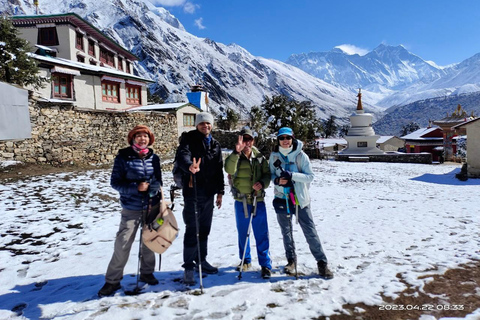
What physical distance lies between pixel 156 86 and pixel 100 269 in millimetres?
145647

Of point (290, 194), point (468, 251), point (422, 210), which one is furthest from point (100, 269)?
point (422, 210)

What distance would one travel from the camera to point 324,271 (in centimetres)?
438

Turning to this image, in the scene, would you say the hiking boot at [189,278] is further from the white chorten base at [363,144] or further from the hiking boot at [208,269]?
the white chorten base at [363,144]

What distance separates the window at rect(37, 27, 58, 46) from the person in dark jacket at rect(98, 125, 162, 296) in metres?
35.5

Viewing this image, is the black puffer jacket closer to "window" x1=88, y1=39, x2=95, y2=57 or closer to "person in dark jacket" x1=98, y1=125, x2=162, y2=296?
"person in dark jacket" x1=98, y1=125, x2=162, y2=296

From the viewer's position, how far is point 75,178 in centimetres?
1240

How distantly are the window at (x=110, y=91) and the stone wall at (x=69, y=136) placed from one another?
11571mm

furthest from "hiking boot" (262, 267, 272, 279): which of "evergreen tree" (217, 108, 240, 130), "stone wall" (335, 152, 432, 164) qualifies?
"evergreen tree" (217, 108, 240, 130)

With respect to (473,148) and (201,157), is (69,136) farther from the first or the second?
(473,148)

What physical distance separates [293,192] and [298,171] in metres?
0.36

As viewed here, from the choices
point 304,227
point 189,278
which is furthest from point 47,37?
point 304,227

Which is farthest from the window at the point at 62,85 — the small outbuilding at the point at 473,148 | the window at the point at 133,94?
the small outbuilding at the point at 473,148

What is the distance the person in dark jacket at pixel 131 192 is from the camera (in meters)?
3.89

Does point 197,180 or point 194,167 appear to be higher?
point 194,167
